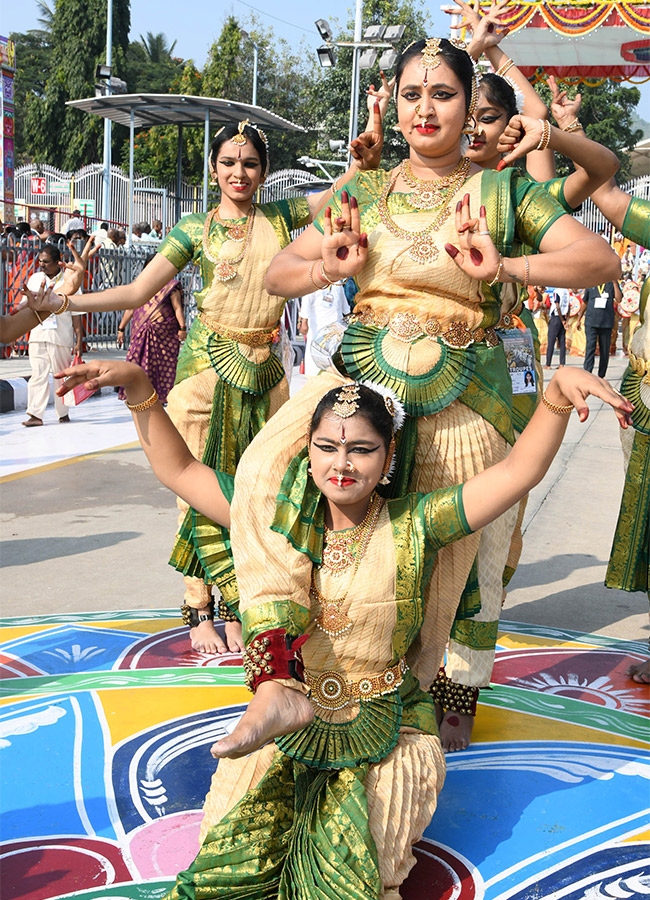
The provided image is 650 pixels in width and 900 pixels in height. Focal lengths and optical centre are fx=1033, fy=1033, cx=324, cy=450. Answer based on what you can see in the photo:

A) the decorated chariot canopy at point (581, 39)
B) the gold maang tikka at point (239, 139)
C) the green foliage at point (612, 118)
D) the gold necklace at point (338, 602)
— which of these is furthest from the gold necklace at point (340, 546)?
the green foliage at point (612, 118)

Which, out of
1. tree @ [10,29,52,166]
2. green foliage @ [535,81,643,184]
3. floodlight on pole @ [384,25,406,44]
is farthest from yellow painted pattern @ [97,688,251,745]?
tree @ [10,29,52,166]

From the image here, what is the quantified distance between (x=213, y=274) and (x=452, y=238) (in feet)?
5.24

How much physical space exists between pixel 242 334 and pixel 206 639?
115 centimetres

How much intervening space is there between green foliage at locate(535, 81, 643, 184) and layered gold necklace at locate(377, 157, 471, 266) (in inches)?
1070

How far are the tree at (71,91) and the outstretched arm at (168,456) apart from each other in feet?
124

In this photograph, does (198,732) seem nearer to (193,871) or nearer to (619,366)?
(193,871)

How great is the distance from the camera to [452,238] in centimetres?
248

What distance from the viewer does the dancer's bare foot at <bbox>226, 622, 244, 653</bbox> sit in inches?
152

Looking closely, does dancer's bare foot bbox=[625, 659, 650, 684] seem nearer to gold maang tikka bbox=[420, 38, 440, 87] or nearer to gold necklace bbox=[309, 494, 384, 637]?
gold necklace bbox=[309, 494, 384, 637]

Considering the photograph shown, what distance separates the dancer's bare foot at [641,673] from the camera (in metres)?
3.66

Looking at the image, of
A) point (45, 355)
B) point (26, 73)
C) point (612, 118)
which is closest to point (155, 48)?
point (26, 73)

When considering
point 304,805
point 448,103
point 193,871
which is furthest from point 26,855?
point 448,103

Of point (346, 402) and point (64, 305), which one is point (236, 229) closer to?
point (64, 305)

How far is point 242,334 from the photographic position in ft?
12.7
